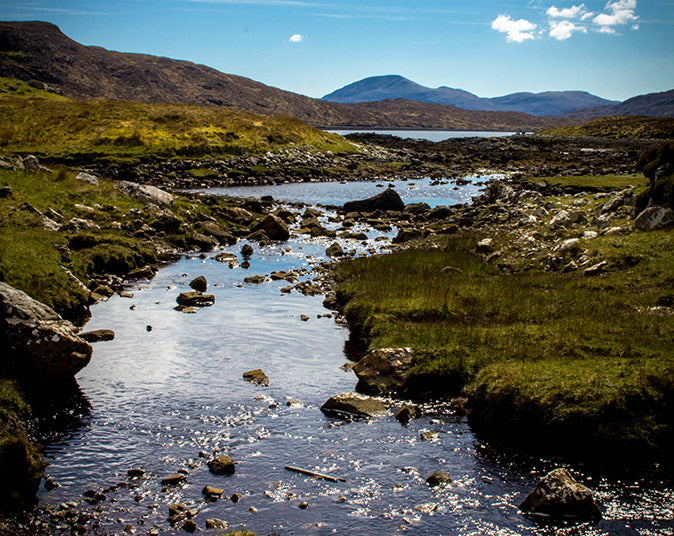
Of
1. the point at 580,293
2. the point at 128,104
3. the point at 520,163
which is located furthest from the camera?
the point at 520,163

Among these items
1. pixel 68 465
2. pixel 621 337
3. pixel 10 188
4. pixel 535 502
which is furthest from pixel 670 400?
pixel 10 188

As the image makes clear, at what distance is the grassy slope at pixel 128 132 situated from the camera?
222 feet

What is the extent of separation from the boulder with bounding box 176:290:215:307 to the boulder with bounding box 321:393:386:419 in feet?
37.8

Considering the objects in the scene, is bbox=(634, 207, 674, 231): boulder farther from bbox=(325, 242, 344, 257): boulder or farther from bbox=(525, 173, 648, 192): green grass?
bbox=(525, 173, 648, 192): green grass

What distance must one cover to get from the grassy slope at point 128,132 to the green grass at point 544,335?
5436 centimetres

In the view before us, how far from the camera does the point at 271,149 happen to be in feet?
284

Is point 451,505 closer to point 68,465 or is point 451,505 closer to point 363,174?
point 68,465

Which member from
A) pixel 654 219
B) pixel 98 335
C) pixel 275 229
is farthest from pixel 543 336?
pixel 275 229

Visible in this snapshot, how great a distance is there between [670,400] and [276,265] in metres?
23.9

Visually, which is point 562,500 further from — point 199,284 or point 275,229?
point 275,229

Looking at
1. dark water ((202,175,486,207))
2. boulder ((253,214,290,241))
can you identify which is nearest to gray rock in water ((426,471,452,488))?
boulder ((253,214,290,241))

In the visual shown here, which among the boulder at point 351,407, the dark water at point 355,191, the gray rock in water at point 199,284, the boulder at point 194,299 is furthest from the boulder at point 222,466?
the dark water at point 355,191

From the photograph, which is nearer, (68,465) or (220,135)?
(68,465)

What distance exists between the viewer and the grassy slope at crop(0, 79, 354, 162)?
6769 cm
